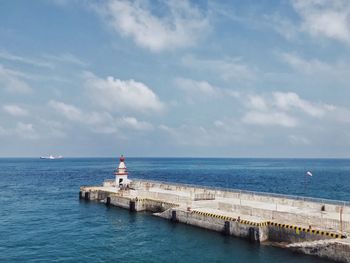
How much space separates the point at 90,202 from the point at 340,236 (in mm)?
44095

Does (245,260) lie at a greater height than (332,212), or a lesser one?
lesser

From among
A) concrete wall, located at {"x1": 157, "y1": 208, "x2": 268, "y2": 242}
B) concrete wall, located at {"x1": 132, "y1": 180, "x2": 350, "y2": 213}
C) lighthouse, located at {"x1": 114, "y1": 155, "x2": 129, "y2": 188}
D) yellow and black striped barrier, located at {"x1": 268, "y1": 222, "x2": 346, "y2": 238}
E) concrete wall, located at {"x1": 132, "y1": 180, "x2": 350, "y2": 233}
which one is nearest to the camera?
yellow and black striped barrier, located at {"x1": 268, "y1": 222, "x2": 346, "y2": 238}

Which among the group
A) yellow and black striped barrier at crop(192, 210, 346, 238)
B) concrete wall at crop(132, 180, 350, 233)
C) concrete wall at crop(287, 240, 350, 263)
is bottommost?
concrete wall at crop(287, 240, 350, 263)

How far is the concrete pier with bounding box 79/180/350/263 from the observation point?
3114cm

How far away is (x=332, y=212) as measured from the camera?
40.2 metres

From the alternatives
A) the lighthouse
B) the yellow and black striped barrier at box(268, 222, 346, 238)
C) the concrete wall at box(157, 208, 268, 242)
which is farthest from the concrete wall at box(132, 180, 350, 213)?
the concrete wall at box(157, 208, 268, 242)

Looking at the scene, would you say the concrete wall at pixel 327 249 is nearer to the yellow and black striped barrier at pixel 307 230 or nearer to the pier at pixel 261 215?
the pier at pixel 261 215

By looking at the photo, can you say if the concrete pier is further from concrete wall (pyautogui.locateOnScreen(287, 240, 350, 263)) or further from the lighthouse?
the lighthouse

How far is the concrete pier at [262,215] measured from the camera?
31141 millimetres

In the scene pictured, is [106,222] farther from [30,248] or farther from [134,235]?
[30,248]

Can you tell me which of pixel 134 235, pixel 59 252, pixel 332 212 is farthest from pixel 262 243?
pixel 59 252

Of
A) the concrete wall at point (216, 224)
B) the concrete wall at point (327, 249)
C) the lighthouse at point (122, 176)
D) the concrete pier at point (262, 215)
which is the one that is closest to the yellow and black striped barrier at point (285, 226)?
the concrete pier at point (262, 215)

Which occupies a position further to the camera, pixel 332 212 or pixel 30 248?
pixel 332 212

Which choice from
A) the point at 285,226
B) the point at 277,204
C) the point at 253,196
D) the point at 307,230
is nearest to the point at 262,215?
the point at 285,226
